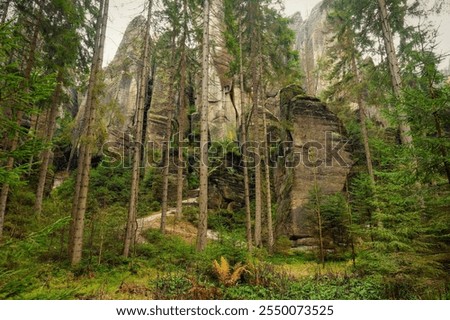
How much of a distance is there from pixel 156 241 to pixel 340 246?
8605 mm

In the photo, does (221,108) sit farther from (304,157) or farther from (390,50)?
(390,50)

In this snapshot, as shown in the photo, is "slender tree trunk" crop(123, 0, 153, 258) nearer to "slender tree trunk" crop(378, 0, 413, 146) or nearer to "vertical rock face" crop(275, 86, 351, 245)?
"vertical rock face" crop(275, 86, 351, 245)

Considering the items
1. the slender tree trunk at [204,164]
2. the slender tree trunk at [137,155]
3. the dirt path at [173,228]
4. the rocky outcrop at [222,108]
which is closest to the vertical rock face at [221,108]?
the rocky outcrop at [222,108]

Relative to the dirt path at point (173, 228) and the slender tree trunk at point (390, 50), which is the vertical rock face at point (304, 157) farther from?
the slender tree trunk at point (390, 50)

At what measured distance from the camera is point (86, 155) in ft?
33.0

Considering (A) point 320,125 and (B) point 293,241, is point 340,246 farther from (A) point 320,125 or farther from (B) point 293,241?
(A) point 320,125

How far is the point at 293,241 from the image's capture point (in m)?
14.9

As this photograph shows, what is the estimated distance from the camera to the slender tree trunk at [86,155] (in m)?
9.14

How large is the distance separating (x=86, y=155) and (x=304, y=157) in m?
11.9

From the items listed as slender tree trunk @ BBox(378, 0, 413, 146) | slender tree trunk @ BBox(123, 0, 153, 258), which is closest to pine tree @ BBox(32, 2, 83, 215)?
slender tree trunk @ BBox(123, 0, 153, 258)

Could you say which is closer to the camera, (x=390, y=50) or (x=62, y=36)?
(x=62, y=36)

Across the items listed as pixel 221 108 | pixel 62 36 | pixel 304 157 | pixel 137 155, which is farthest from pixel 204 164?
pixel 221 108

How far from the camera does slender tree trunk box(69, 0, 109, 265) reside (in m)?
9.14
